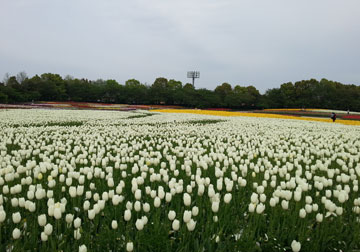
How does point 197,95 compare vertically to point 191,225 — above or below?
above

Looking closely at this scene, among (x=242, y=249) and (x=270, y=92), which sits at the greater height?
(x=270, y=92)

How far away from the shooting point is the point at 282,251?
2.46 metres

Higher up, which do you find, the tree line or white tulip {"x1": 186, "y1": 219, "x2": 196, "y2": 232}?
the tree line

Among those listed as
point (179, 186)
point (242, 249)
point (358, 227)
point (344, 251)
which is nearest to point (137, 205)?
point (179, 186)

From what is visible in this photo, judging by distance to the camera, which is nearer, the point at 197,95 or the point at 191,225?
the point at 191,225

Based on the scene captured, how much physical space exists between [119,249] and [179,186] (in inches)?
44.5

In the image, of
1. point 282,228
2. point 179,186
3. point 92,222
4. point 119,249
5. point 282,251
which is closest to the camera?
point 119,249

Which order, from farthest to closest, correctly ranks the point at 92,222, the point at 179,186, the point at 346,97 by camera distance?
the point at 346,97, the point at 179,186, the point at 92,222

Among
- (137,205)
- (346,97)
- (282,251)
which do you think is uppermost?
(346,97)

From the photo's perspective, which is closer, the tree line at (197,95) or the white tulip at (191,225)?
the white tulip at (191,225)

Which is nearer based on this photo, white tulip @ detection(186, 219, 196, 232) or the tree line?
white tulip @ detection(186, 219, 196, 232)

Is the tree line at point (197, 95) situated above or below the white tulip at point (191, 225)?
above

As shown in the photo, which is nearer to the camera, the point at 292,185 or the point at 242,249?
the point at 242,249

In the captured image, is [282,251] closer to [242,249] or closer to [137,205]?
[242,249]
